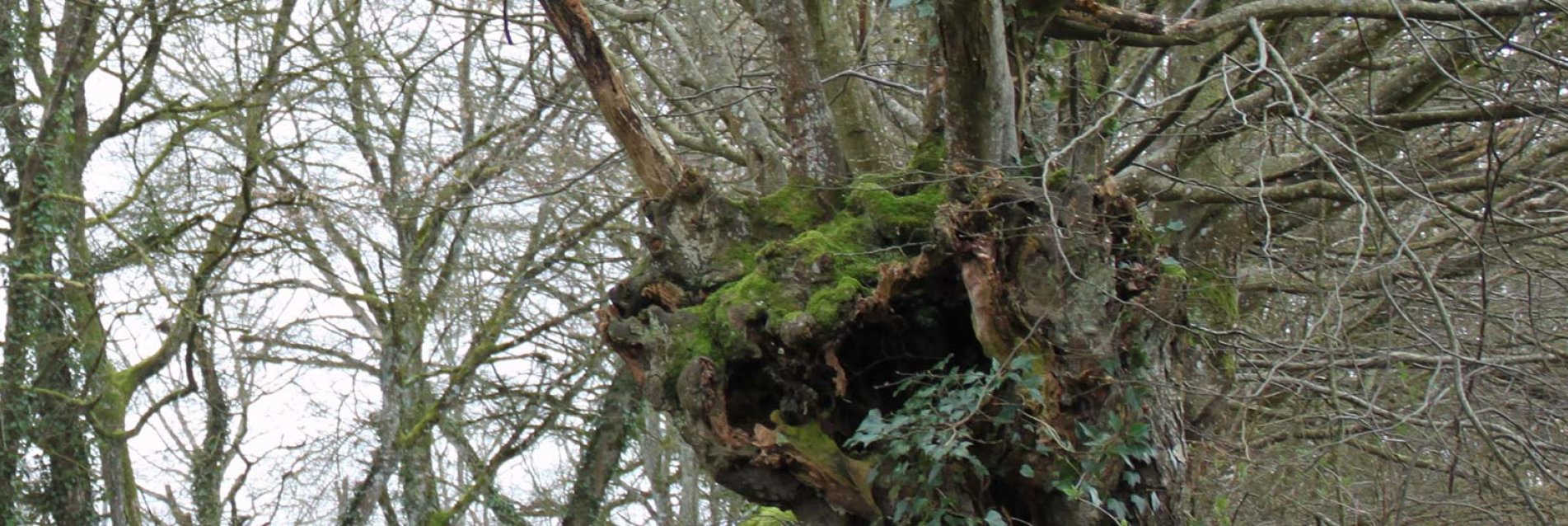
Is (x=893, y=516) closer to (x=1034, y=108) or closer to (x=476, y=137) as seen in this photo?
(x=1034, y=108)

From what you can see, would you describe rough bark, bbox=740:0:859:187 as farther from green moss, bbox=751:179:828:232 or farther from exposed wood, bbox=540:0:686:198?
exposed wood, bbox=540:0:686:198

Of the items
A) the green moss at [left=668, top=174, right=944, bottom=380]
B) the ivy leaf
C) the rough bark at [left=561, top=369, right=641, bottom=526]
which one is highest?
the rough bark at [left=561, top=369, right=641, bottom=526]

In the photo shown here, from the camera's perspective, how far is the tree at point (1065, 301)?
4.12 metres

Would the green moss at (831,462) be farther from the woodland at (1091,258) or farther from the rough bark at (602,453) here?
the rough bark at (602,453)

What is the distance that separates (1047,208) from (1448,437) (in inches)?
62.0

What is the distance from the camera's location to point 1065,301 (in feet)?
14.0

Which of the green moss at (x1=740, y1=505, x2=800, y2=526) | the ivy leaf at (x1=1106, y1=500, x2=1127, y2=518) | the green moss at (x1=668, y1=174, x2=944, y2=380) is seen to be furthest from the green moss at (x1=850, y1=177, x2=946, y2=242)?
the green moss at (x1=740, y1=505, x2=800, y2=526)

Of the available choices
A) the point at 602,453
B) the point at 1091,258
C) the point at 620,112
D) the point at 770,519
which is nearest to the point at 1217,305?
the point at 1091,258

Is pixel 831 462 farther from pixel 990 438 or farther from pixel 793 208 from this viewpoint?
pixel 793 208

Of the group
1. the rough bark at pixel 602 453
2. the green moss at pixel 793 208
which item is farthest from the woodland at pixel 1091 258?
the rough bark at pixel 602 453

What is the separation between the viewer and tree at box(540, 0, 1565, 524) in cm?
412

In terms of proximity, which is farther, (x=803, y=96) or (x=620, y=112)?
(x=803, y=96)

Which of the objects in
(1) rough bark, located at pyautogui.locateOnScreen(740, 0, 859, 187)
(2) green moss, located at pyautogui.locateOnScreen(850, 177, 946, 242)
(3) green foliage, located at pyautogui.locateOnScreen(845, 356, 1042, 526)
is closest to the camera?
(3) green foliage, located at pyautogui.locateOnScreen(845, 356, 1042, 526)

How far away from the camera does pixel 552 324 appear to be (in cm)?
995
